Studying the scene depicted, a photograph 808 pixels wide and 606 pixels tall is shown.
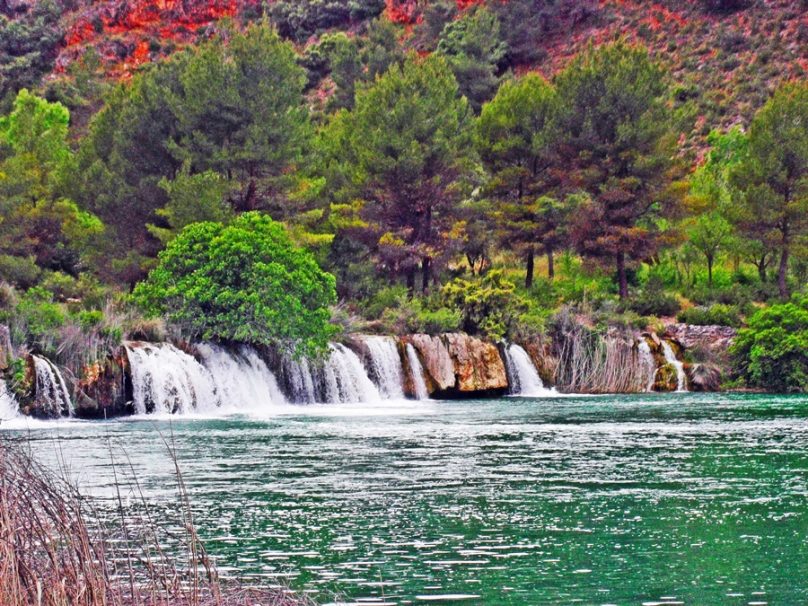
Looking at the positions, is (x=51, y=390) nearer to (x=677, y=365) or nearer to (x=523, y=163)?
(x=677, y=365)

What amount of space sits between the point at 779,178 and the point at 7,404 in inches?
1562

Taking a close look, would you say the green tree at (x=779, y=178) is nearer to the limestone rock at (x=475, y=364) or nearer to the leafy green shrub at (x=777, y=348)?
the leafy green shrub at (x=777, y=348)

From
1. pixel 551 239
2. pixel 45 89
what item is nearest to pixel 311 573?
pixel 551 239

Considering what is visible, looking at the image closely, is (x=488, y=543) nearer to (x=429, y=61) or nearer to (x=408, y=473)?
(x=408, y=473)

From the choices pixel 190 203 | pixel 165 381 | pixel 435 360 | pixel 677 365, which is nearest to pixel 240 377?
pixel 165 381

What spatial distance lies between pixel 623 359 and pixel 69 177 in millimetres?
27792

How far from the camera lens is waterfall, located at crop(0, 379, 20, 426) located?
34500mm

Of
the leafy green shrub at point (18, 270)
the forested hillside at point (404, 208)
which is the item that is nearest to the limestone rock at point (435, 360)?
the forested hillside at point (404, 208)

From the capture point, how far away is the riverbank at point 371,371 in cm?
3700

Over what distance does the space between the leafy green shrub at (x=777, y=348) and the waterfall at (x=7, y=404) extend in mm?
30077

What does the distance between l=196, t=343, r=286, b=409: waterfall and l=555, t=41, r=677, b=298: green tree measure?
70.6 ft

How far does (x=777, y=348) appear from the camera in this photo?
51.5 m

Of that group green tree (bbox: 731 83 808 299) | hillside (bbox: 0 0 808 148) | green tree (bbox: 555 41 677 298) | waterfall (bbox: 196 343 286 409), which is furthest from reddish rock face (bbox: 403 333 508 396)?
hillside (bbox: 0 0 808 148)

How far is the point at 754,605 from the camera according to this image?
12.8m
